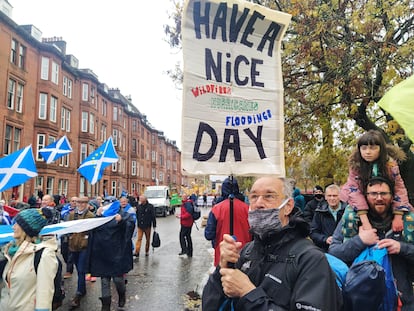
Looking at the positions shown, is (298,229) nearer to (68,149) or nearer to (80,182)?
(68,149)

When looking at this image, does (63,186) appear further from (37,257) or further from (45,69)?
(37,257)

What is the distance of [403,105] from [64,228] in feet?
15.9

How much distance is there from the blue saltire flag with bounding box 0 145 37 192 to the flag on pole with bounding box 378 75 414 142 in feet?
22.9

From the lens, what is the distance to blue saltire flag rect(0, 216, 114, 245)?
503 centimetres

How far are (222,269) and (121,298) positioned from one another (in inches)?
200

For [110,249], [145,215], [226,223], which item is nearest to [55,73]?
[145,215]

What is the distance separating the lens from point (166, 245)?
46.0ft

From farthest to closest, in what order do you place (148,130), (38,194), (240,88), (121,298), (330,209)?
1. (148,130)
2. (38,194)
3. (121,298)
4. (330,209)
5. (240,88)

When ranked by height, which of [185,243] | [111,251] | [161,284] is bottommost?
[161,284]

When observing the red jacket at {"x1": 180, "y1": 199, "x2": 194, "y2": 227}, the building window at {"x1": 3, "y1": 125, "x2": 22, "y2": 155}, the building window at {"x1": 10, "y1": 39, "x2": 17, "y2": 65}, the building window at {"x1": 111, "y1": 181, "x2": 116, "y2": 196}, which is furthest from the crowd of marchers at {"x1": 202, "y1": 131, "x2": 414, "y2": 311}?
the building window at {"x1": 111, "y1": 181, "x2": 116, "y2": 196}

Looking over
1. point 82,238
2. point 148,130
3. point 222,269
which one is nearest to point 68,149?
point 82,238

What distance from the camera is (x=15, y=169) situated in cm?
769

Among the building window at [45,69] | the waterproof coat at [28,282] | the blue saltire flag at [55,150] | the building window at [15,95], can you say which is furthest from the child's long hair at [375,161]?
the building window at [45,69]

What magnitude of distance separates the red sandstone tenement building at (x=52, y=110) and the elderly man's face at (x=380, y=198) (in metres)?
25.9
